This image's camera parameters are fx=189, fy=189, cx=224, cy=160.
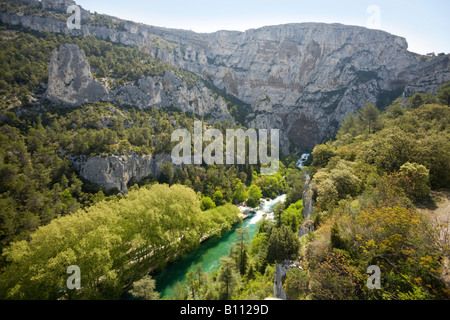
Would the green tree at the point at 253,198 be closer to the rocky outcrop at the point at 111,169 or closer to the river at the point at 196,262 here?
the river at the point at 196,262

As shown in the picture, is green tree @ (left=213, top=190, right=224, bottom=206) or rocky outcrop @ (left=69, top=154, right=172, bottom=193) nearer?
rocky outcrop @ (left=69, top=154, right=172, bottom=193)

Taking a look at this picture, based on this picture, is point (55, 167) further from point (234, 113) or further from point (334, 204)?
point (234, 113)

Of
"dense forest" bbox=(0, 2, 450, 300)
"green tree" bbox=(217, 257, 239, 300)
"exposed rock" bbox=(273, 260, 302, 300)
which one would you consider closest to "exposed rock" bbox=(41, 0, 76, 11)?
"dense forest" bbox=(0, 2, 450, 300)

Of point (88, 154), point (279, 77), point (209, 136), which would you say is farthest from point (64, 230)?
point (279, 77)

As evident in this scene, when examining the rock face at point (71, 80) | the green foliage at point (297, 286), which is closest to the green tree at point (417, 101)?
the green foliage at point (297, 286)

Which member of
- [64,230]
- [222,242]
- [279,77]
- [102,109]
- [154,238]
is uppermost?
[279,77]

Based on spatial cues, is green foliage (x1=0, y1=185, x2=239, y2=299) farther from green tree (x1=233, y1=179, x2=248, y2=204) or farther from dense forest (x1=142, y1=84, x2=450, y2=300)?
green tree (x1=233, y1=179, x2=248, y2=204)
